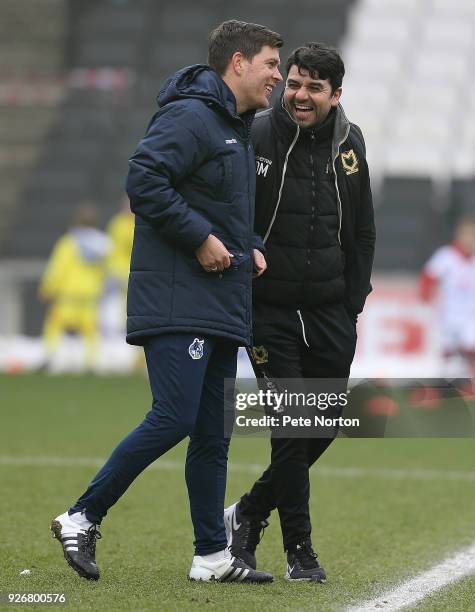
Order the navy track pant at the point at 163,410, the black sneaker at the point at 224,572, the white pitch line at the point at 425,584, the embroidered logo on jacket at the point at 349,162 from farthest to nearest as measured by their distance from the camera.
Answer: the embroidered logo on jacket at the point at 349,162 → the black sneaker at the point at 224,572 → the navy track pant at the point at 163,410 → the white pitch line at the point at 425,584

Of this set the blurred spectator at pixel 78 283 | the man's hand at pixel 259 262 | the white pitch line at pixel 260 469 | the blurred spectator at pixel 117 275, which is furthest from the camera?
the blurred spectator at pixel 117 275

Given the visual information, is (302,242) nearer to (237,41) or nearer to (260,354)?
(260,354)

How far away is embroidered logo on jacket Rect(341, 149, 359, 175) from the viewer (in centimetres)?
516

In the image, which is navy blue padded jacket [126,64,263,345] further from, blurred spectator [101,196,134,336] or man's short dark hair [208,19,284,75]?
blurred spectator [101,196,134,336]

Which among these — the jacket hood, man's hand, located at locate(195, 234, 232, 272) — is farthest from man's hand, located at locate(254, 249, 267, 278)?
the jacket hood

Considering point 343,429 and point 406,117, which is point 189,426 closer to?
point 343,429

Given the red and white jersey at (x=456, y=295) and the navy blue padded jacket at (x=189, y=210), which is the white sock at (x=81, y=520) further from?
the red and white jersey at (x=456, y=295)

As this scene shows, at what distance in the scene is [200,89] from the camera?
4773mm

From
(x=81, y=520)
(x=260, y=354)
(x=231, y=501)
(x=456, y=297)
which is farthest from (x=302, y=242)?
(x=456, y=297)

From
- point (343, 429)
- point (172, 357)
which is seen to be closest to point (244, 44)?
point (172, 357)

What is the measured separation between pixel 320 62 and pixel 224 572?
184cm

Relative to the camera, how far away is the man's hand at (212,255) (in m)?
4.66

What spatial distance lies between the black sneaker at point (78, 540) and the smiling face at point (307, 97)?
1.61 meters

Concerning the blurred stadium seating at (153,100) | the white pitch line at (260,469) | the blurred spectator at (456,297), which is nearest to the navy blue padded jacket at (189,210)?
the white pitch line at (260,469)
